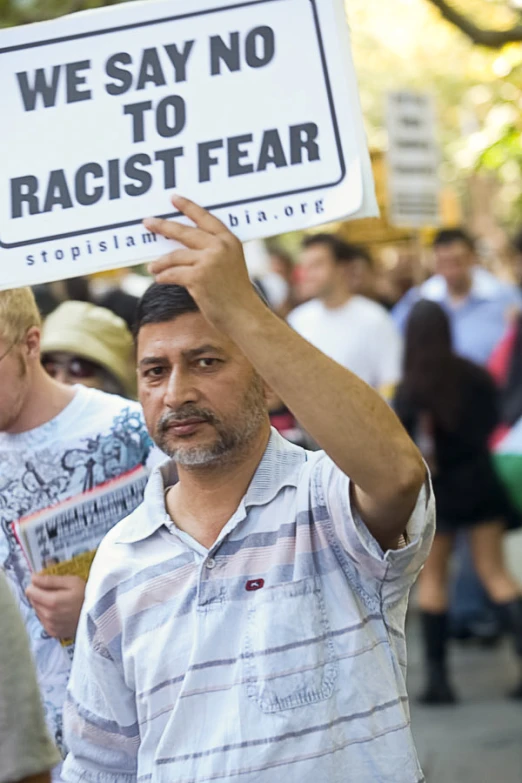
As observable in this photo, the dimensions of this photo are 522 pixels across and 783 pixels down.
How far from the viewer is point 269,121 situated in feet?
8.61

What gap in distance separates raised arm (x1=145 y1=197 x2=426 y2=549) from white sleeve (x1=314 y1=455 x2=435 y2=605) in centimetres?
8

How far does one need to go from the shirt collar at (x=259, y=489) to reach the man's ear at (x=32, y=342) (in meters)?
0.72

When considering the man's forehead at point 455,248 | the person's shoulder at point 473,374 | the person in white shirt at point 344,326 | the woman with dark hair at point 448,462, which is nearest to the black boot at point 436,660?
the woman with dark hair at point 448,462

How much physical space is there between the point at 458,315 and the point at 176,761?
7267 millimetres

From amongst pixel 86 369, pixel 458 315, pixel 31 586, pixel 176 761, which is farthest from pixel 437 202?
pixel 176 761

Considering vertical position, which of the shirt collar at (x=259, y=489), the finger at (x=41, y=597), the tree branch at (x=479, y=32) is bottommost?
the finger at (x=41, y=597)

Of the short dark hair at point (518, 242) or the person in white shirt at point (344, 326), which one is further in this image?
the short dark hair at point (518, 242)

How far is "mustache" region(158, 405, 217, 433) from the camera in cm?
273

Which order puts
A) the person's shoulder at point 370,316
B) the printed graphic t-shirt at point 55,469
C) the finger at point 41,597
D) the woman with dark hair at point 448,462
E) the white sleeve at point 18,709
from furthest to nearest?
the person's shoulder at point 370,316, the woman with dark hair at point 448,462, the printed graphic t-shirt at point 55,469, the finger at point 41,597, the white sleeve at point 18,709

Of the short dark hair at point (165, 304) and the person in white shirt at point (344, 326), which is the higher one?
the short dark hair at point (165, 304)

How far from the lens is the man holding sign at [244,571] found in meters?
2.50

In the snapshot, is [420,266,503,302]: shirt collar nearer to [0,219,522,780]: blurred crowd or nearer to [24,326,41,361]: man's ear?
[0,219,522,780]: blurred crowd

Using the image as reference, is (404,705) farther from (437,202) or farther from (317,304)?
(437,202)

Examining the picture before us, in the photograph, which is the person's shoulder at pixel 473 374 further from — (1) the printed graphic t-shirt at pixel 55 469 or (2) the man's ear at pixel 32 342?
(2) the man's ear at pixel 32 342
